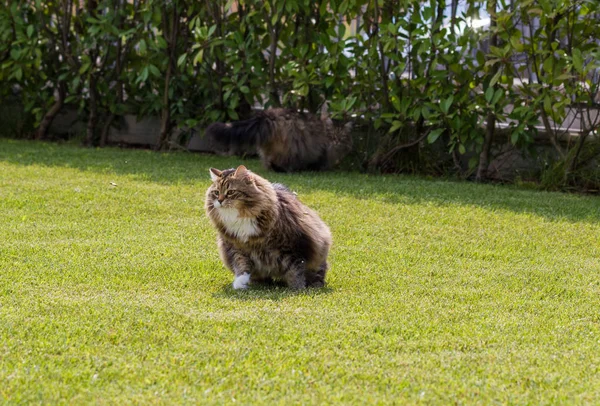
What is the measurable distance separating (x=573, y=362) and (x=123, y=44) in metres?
8.38

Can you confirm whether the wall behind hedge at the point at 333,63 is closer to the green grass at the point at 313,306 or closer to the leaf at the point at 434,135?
the leaf at the point at 434,135

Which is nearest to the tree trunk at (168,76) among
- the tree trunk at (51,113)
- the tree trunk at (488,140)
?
the tree trunk at (51,113)

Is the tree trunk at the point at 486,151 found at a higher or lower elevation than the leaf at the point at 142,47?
lower

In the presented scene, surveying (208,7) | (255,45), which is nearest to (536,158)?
(255,45)

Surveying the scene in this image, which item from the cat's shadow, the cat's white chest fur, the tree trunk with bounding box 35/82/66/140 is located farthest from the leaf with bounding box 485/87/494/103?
the tree trunk with bounding box 35/82/66/140

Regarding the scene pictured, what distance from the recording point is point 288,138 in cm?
851

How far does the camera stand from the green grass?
3137mm

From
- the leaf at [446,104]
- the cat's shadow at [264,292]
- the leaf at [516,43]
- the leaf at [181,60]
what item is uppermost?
the leaf at [516,43]

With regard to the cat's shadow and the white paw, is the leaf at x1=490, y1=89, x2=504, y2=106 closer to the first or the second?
the cat's shadow

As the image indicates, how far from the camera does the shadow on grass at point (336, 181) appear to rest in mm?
7184

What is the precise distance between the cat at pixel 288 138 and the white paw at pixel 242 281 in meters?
3.85

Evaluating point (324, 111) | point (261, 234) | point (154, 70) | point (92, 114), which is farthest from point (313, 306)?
point (92, 114)

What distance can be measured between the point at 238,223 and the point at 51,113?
24.9 feet

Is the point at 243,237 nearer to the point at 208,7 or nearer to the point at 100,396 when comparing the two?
the point at 100,396
